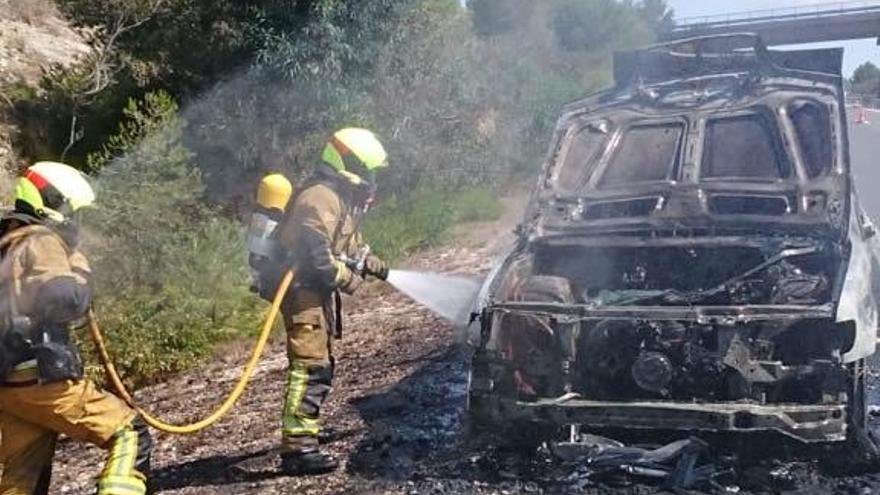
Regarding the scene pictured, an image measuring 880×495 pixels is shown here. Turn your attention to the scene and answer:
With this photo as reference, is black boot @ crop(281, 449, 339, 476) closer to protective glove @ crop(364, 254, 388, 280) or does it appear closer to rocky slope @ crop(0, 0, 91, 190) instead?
protective glove @ crop(364, 254, 388, 280)

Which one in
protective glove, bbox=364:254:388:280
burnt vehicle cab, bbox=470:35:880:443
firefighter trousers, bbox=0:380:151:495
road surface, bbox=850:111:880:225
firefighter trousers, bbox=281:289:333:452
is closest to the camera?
firefighter trousers, bbox=0:380:151:495

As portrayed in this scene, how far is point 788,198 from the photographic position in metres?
5.67

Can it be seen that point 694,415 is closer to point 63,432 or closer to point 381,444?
point 381,444

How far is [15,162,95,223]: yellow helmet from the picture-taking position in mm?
4352

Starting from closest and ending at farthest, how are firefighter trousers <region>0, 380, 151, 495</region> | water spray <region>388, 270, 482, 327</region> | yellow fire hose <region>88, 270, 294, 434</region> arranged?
firefighter trousers <region>0, 380, 151, 495</region> → yellow fire hose <region>88, 270, 294, 434</region> → water spray <region>388, 270, 482, 327</region>

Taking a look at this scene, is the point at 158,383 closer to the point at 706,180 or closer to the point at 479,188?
the point at 706,180

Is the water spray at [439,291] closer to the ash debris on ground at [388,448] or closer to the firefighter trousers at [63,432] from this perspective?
the ash debris on ground at [388,448]

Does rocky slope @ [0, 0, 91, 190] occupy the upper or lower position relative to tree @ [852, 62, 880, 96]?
lower

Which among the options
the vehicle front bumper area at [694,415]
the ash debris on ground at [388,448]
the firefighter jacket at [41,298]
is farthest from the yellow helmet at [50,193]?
the vehicle front bumper area at [694,415]

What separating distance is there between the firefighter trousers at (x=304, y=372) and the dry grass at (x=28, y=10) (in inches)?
559

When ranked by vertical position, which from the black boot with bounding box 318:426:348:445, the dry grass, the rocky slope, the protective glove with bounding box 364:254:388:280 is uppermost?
the dry grass

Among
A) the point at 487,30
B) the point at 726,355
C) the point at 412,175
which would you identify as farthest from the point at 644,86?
the point at 487,30

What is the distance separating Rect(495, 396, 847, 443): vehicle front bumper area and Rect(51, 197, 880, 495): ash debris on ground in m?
0.30

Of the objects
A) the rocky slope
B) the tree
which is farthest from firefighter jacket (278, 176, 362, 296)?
the tree
